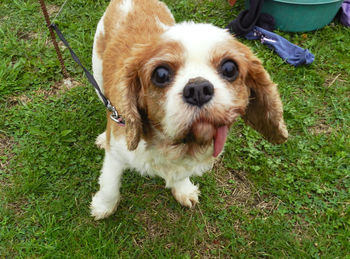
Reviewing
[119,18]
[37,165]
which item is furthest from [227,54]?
[37,165]

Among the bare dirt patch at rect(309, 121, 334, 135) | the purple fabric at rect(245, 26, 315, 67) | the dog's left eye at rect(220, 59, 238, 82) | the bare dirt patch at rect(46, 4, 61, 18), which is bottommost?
the bare dirt patch at rect(309, 121, 334, 135)

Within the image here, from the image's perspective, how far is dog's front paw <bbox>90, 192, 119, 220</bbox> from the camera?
3.20 meters

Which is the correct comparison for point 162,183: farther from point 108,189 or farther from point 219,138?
point 219,138

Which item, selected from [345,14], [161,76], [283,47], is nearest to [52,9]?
[283,47]

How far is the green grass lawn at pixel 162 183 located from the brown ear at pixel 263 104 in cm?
109

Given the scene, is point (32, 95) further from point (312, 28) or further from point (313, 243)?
point (312, 28)

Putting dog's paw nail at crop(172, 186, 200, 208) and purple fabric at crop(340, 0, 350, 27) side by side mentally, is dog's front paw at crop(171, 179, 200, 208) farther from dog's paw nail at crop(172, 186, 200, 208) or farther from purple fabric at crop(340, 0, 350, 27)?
purple fabric at crop(340, 0, 350, 27)

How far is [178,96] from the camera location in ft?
6.34

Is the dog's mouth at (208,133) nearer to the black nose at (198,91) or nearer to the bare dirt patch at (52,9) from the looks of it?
the black nose at (198,91)

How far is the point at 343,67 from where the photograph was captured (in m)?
4.73

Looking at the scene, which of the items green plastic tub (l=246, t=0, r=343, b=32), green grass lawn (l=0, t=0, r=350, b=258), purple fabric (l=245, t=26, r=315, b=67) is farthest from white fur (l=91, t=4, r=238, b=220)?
green plastic tub (l=246, t=0, r=343, b=32)

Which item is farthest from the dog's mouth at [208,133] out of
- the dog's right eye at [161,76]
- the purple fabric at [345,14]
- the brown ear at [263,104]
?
the purple fabric at [345,14]

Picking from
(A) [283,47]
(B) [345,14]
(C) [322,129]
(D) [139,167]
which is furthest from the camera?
(B) [345,14]

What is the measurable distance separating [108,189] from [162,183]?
2.57 ft
